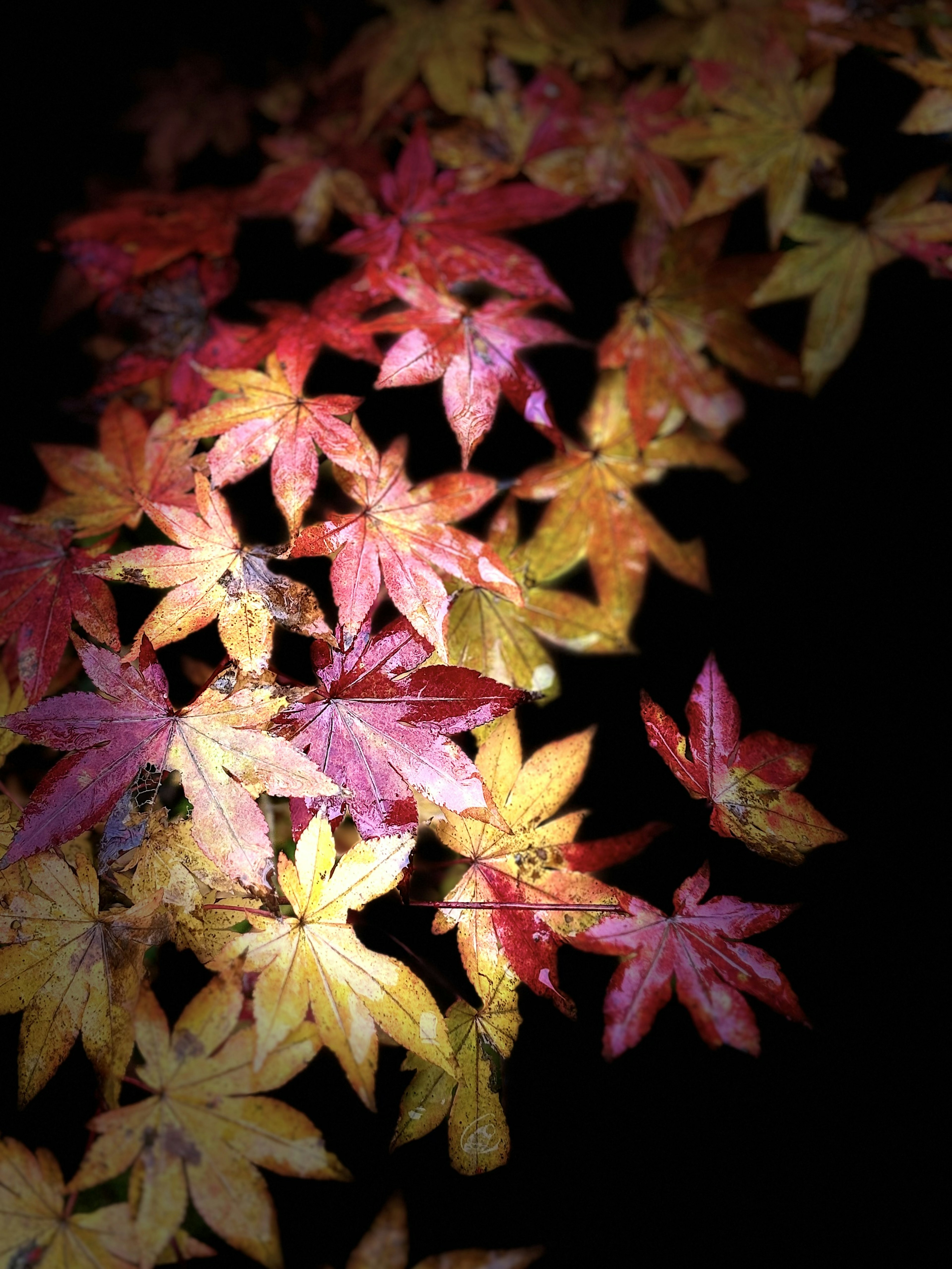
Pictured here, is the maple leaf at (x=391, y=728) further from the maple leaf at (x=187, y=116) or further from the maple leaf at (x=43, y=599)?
the maple leaf at (x=187, y=116)

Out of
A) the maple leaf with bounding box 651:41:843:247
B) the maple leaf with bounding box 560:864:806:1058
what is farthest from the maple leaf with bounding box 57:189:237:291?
the maple leaf with bounding box 560:864:806:1058

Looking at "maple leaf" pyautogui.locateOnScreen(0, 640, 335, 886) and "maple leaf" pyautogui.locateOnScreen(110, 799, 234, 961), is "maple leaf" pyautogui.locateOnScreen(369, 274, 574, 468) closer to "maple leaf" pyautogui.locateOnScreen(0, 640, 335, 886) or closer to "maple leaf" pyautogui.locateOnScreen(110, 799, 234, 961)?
"maple leaf" pyautogui.locateOnScreen(0, 640, 335, 886)

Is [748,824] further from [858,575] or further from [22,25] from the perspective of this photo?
[22,25]

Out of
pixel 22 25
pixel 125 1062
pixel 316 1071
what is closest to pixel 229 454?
pixel 125 1062

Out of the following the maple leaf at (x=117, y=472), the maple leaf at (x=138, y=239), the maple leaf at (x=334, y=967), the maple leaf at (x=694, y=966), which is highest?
the maple leaf at (x=138, y=239)

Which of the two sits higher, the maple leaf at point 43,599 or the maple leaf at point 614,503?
the maple leaf at point 43,599

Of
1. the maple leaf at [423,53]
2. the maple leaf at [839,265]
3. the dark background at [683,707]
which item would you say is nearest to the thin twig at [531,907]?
the dark background at [683,707]

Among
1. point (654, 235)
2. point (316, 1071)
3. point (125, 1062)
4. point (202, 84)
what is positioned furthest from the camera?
point (202, 84)
